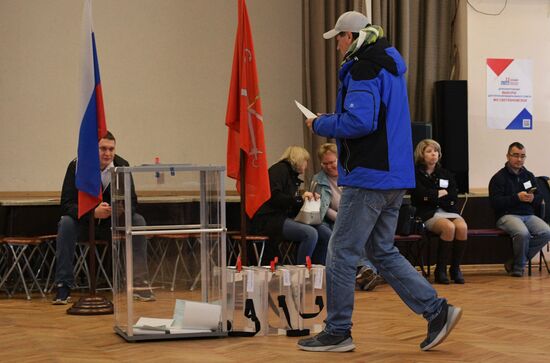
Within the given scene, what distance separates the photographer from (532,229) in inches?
335

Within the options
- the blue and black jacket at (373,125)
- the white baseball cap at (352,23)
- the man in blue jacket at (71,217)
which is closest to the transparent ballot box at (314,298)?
the blue and black jacket at (373,125)

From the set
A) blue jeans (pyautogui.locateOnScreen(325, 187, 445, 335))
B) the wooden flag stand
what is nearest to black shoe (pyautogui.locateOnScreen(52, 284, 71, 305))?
the wooden flag stand

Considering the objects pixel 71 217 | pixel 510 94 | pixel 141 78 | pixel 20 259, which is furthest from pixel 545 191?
pixel 20 259

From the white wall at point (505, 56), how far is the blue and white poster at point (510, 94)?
53 mm

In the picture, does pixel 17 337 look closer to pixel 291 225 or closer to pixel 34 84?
pixel 291 225

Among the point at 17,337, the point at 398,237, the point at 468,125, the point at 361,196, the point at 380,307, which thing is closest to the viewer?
the point at 361,196

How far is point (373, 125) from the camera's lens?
4297mm

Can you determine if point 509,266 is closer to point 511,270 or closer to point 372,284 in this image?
point 511,270

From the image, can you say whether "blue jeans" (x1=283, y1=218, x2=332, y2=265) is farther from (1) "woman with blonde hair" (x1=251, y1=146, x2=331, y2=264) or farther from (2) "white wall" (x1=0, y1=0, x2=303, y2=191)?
(2) "white wall" (x1=0, y1=0, x2=303, y2=191)

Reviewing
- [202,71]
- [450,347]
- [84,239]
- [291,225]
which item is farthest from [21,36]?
[450,347]

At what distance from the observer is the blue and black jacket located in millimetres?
4297

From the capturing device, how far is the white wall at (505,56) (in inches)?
362

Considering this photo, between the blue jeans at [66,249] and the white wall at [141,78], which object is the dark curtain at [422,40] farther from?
the blue jeans at [66,249]

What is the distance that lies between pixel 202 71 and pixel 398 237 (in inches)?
107
